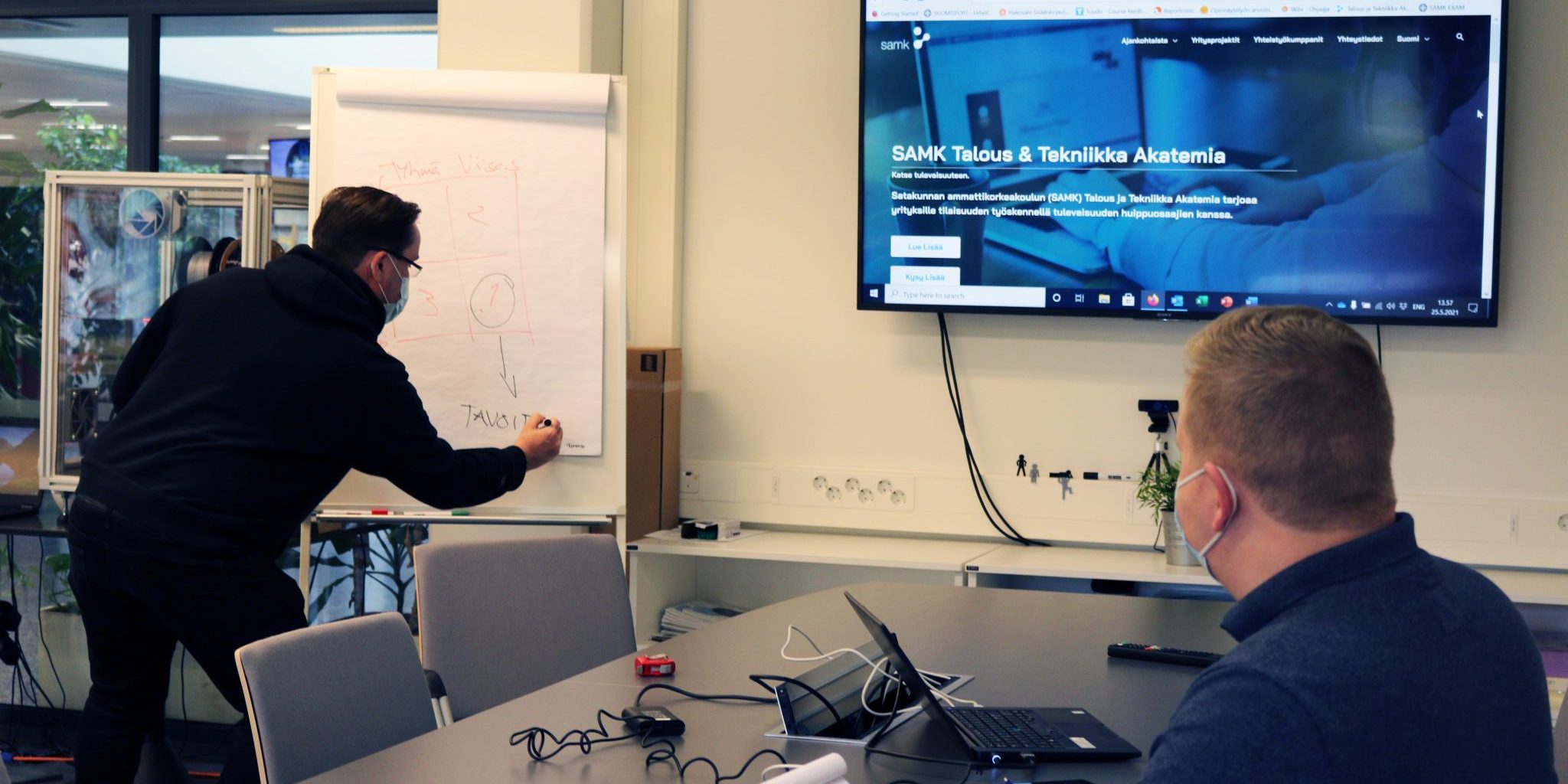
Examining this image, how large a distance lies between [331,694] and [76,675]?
10.1ft

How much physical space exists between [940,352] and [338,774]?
2.74 meters

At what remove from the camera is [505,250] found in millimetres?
3543

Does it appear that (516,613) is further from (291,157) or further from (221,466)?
(291,157)

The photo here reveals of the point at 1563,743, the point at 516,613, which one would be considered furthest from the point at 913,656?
the point at 1563,743

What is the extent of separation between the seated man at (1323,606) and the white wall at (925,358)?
2.66 meters

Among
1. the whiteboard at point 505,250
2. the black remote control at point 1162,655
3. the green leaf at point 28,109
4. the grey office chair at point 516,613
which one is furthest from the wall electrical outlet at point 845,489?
the green leaf at point 28,109

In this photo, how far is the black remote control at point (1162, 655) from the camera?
214 cm

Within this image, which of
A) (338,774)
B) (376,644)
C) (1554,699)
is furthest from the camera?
(1554,699)

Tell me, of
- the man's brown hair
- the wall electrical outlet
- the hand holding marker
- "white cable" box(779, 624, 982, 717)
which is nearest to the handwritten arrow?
the hand holding marker

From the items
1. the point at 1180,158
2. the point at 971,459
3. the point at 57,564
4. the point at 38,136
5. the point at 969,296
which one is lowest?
the point at 57,564

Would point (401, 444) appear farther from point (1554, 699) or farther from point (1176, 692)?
point (1554, 699)

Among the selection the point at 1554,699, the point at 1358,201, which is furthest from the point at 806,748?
the point at 1358,201

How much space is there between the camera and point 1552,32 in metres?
3.52

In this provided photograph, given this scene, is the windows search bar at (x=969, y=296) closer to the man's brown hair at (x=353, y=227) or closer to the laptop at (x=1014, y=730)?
the man's brown hair at (x=353, y=227)
